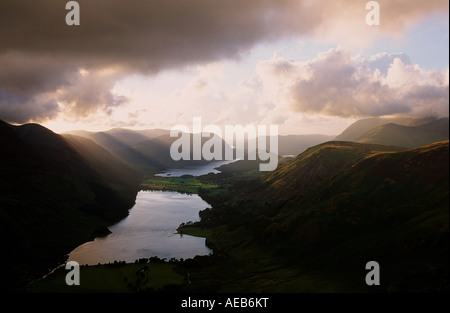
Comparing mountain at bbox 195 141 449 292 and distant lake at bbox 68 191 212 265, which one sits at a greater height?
mountain at bbox 195 141 449 292

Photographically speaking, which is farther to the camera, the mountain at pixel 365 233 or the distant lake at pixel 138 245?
the distant lake at pixel 138 245

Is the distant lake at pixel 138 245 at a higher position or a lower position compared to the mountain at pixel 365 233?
lower

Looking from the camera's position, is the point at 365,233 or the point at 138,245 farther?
the point at 138,245

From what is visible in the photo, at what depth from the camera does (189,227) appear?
177 metres

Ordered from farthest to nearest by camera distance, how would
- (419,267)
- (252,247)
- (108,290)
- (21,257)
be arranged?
1. (252,247)
2. (21,257)
3. (108,290)
4. (419,267)

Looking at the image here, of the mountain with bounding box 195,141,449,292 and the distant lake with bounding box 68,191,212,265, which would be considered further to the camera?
the distant lake with bounding box 68,191,212,265

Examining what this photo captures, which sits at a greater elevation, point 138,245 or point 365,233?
point 365,233

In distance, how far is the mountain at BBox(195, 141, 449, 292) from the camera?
7571 cm

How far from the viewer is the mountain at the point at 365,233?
75.7m

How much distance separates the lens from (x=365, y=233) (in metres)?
103
